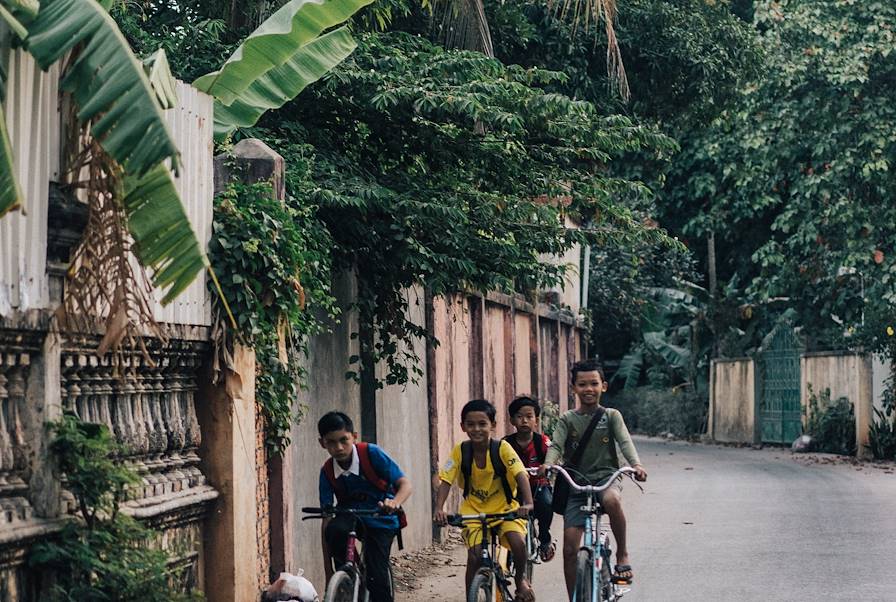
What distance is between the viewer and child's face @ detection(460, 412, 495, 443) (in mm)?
8422

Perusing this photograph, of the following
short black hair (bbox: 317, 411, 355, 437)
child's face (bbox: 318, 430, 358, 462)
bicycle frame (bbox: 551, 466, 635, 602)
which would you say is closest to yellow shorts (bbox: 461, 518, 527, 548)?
bicycle frame (bbox: 551, 466, 635, 602)

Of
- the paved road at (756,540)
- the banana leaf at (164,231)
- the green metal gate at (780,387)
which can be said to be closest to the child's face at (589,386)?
the paved road at (756,540)

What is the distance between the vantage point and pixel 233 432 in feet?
24.3

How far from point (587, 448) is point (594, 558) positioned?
881 mm

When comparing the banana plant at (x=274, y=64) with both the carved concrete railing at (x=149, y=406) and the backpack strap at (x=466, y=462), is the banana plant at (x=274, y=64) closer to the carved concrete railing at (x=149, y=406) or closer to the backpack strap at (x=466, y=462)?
the carved concrete railing at (x=149, y=406)

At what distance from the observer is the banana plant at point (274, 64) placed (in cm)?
769

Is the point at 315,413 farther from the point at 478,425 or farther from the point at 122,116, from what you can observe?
the point at 122,116

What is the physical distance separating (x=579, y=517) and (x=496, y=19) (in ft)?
39.3

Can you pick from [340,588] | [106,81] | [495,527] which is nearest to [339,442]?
[340,588]

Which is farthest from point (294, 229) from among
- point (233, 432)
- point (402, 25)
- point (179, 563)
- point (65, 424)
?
point (402, 25)

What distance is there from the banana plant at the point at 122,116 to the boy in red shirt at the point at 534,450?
15.6 feet

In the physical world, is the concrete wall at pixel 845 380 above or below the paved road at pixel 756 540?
above

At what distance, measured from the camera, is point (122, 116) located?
15.9 feet

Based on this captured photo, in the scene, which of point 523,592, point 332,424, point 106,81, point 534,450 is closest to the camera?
point 106,81
